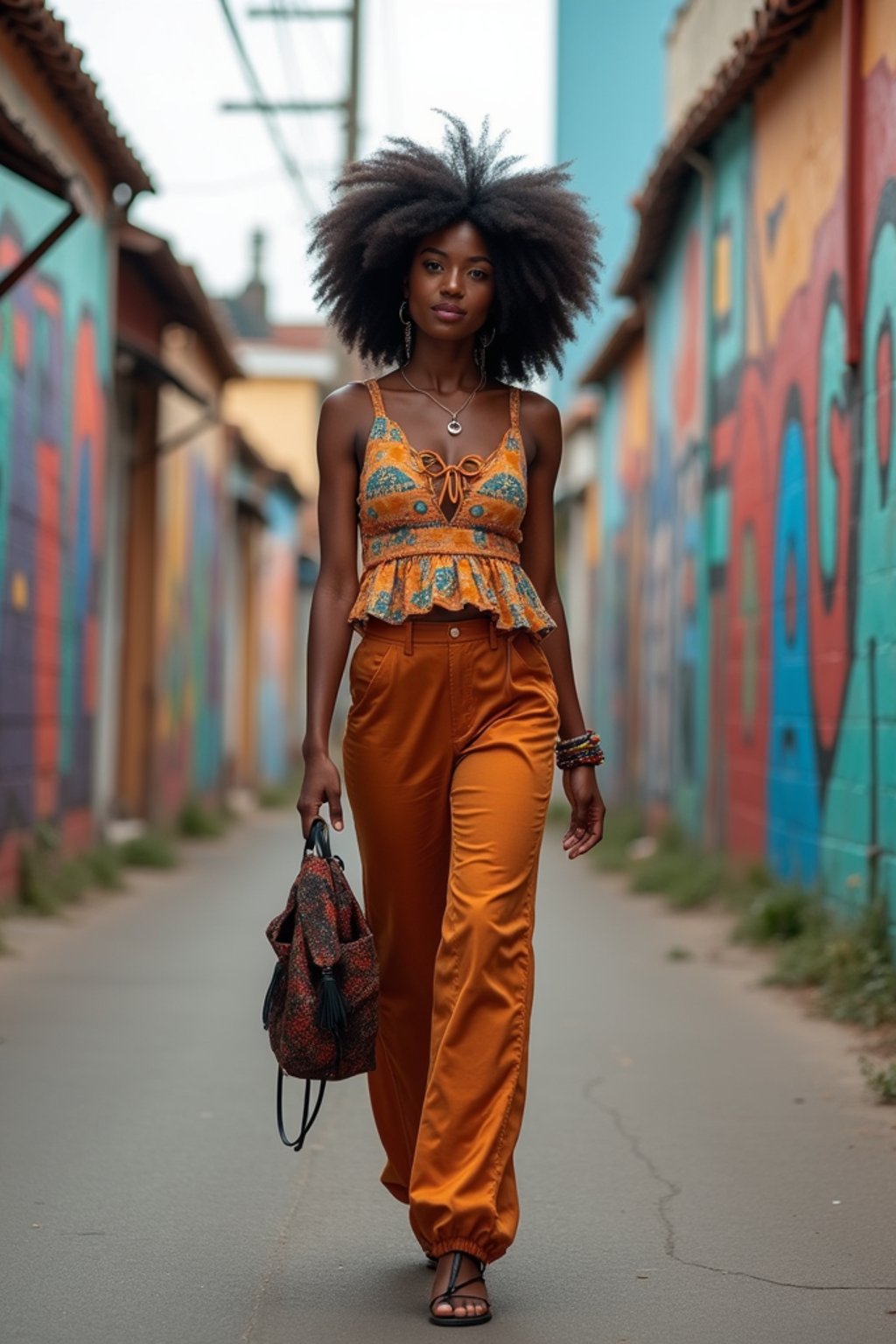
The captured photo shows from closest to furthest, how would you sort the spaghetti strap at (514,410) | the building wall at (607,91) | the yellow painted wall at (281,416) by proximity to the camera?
the spaghetti strap at (514,410) → the building wall at (607,91) → the yellow painted wall at (281,416)

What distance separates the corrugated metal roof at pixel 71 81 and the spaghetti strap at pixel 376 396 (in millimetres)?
5213

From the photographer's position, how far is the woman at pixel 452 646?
3.85m

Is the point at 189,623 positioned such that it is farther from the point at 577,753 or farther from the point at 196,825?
the point at 577,753

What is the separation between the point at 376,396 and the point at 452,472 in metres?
0.26

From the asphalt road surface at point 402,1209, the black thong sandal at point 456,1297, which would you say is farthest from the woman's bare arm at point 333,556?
the asphalt road surface at point 402,1209

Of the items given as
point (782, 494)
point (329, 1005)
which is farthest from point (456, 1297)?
point (782, 494)

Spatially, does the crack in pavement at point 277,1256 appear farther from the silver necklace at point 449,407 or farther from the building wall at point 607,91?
the building wall at point 607,91

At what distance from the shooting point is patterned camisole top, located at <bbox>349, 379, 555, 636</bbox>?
13.4 ft

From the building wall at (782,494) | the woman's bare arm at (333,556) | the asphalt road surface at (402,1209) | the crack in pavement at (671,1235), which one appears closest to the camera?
the asphalt road surface at (402,1209)

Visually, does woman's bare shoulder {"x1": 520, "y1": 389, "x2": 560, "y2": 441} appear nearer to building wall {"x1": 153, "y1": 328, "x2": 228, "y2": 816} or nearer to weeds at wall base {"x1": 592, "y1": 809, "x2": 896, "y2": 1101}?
weeds at wall base {"x1": 592, "y1": 809, "x2": 896, "y2": 1101}

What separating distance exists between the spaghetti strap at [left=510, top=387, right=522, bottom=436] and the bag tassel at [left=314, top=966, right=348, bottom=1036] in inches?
47.8

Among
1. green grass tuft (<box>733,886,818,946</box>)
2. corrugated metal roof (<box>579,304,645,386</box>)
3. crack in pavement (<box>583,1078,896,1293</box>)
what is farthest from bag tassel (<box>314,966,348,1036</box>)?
corrugated metal roof (<box>579,304,645,386</box>)

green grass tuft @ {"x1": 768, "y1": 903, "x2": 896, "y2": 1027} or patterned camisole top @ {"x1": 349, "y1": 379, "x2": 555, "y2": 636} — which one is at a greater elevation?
patterned camisole top @ {"x1": 349, "y1": 379, "x2": 555, "y2": 636}

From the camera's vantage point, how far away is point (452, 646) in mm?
4070
